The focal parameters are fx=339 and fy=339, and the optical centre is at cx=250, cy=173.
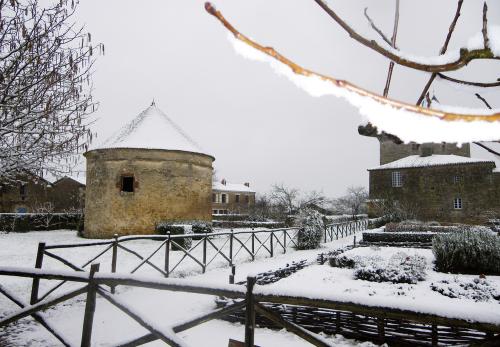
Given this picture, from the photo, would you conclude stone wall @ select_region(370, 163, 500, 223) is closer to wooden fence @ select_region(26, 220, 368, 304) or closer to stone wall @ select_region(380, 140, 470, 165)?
stone wall @ select_region(380, 140, 470, 165)

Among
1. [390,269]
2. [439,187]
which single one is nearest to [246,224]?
[439,187]

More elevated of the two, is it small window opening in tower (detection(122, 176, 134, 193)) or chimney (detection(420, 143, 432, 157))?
chimney (detection(420, 143, 432, 157))

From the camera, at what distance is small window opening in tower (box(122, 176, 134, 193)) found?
17161 mm

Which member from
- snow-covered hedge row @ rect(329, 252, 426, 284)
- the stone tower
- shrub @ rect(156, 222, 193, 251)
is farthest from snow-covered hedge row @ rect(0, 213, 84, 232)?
the stone tower

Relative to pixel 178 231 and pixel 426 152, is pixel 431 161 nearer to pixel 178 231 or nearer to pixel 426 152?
pixel 426 152

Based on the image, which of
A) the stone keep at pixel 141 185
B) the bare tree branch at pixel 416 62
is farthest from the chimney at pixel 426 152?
Result: the bare tree branch at pixel 416 62

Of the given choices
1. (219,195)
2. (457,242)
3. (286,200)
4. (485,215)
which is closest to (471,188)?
(485,215)

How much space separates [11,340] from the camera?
15.4ft

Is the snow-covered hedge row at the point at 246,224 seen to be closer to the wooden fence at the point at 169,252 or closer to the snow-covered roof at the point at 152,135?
the snow-covered roof at the point at 152,135

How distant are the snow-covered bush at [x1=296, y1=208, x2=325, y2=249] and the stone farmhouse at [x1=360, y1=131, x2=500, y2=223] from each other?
1731cm

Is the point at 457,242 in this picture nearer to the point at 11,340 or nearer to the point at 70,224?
the point at 11,340

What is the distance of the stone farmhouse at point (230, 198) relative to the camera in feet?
188

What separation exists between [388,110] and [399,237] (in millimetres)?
16472

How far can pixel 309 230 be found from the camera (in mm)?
14641
